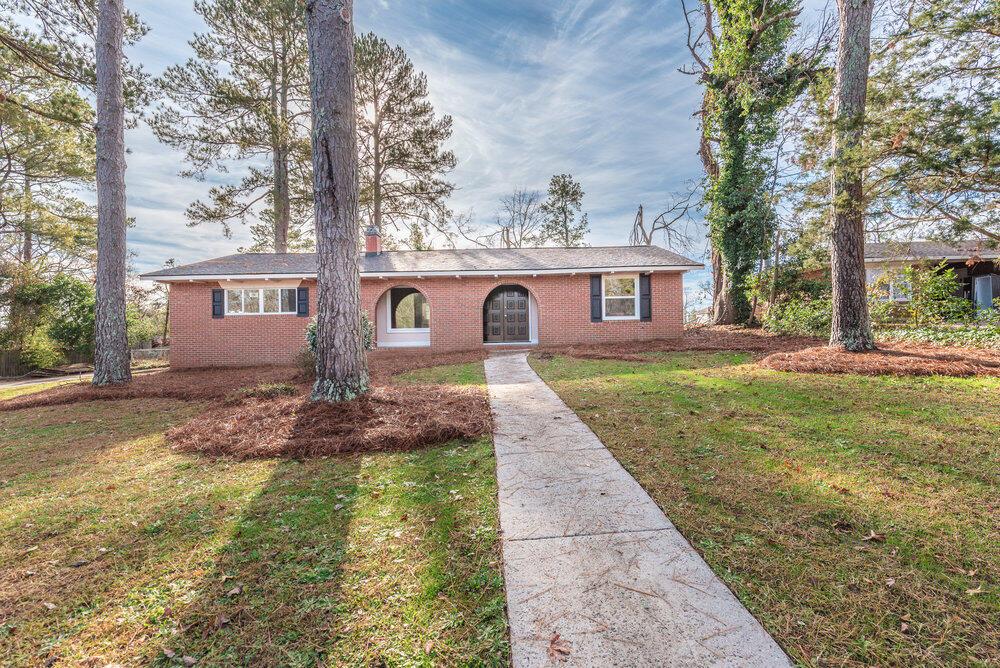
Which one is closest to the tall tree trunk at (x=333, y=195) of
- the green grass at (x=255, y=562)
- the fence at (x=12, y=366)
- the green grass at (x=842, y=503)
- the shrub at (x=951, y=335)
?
the green grass at (x=255, y=562)

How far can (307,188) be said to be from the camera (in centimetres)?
1778

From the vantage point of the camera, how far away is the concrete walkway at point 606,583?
145cm

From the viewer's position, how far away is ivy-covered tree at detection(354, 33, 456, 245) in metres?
18.1

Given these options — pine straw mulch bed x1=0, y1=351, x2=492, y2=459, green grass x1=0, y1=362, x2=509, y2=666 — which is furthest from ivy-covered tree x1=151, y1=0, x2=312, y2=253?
green grass x1=0, y1=362, x2=509, y2=666

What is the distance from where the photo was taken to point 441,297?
13.4 meters

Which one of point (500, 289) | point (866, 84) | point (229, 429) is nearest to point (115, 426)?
point (229, 429)

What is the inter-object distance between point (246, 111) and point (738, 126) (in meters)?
19.7

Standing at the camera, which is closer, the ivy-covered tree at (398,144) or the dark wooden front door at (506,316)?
the dark wooden front door at (506,316)

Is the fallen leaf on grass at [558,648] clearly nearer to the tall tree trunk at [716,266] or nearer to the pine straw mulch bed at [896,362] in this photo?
the pine straw mulch bed at [896,362]

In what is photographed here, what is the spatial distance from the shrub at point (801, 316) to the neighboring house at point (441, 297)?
3.41 m

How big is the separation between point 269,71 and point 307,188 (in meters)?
4.84

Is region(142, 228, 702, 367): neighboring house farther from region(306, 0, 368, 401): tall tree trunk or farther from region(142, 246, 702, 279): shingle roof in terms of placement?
region(306, 0, 368, 401): tall tree trunk

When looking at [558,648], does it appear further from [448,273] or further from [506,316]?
[506,316]

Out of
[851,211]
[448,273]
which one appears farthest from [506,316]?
[851,211]
